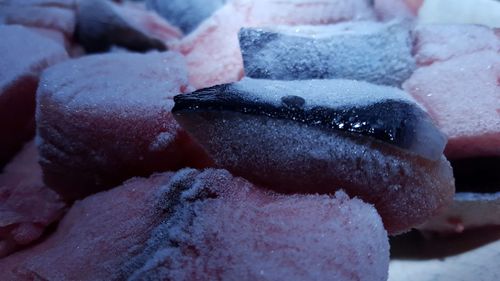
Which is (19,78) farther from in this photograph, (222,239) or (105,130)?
(222,239)

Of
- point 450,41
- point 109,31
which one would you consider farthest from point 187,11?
point 450,41

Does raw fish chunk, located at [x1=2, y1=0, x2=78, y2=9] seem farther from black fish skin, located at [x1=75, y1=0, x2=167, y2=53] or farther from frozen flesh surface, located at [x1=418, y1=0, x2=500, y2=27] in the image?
frozen flesh surface, located at [x1=418, y1=0, x2=500, y2=27]

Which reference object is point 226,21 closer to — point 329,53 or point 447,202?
point 329,53

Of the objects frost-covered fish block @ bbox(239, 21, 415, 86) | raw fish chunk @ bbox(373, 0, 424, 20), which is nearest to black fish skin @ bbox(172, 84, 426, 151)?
frost-covered fish block @ bbox(239, 21, 415, 86)

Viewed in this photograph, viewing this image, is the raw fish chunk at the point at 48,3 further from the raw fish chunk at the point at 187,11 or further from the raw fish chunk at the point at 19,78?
the raw fish chunk at the point at 187,11

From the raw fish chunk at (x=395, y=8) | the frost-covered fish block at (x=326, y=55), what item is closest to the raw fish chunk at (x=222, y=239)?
the frost-covered fish block at (x=326, y=55)

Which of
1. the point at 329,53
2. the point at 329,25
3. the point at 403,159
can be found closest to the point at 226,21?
the point at 329,25
